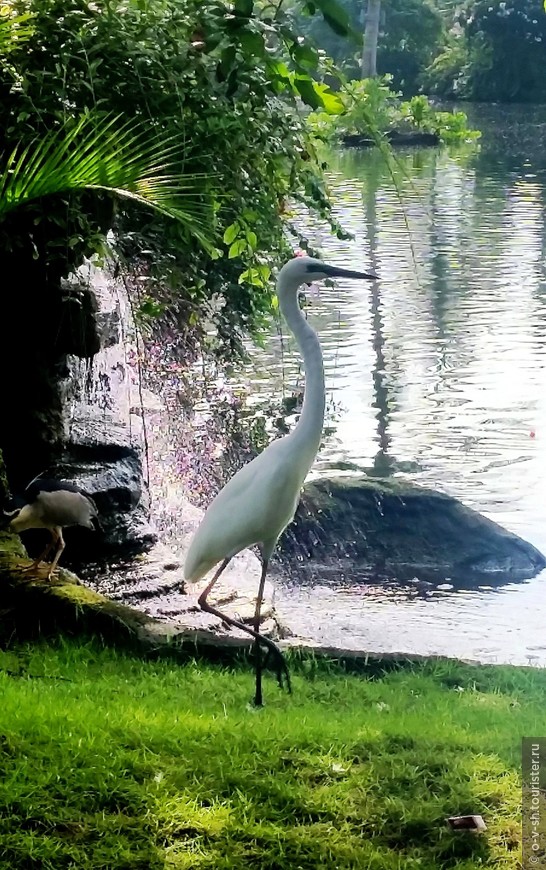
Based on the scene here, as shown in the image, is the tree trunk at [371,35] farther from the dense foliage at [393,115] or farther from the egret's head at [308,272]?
the egret's head at [308,272]

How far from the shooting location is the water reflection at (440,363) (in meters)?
2.56

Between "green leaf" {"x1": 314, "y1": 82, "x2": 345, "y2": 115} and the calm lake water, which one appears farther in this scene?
the calm lake water

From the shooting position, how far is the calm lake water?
8.36 ft

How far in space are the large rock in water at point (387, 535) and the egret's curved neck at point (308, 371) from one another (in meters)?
1.03

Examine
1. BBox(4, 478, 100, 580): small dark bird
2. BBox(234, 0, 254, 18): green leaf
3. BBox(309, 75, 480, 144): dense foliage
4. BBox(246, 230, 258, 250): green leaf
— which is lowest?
BBox(4, 478, 100, 580): small dark bird

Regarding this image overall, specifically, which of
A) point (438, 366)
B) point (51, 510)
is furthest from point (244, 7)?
point (438, 366)

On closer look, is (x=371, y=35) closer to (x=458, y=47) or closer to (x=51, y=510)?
(x=458, y=47)

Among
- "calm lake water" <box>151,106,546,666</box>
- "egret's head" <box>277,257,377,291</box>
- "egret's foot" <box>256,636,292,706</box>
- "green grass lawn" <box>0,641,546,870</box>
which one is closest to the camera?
"green grass lawn" <box>0,641,546,870</box>

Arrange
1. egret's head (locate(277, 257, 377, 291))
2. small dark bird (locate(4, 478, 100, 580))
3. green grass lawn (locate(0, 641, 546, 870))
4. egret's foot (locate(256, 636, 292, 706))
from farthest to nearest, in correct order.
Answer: small dark bird (locate(4, 478, 100, 580)), egret's foot (locate(256, 636, 292, 706)), egret's head (locate(277, 257, 377, 291)), green grass lawn (locate(0, 641, 546, 870))

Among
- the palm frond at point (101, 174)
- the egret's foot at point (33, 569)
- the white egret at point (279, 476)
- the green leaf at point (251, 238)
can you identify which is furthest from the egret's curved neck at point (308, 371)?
the egret's foot at point (33, 569)

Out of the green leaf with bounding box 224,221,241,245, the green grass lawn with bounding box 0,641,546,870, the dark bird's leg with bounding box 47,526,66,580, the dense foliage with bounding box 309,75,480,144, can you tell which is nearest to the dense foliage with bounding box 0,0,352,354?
the green leaf with bounding box 224,221,241,245

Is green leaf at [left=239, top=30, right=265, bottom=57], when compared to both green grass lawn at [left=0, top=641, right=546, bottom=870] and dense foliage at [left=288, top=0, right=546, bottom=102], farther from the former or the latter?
green grass lawn at [left=0, top=641, right=546, bottom=870]

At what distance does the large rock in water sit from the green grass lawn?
841 mm

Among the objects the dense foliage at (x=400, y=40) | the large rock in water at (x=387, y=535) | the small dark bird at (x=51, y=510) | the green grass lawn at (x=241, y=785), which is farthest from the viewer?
the large rock in water at (x=387, y=535)
